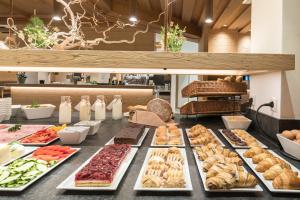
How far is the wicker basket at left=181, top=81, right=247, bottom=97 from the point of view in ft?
7.51

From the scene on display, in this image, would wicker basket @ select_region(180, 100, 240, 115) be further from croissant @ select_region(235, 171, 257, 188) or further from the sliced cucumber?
the sliced cucumber

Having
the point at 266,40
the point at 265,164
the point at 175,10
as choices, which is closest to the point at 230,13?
the point at 175,10

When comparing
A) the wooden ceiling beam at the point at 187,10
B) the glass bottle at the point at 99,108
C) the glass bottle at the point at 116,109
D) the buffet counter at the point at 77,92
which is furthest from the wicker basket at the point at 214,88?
the wooden ceiling beam at the point at 187,10

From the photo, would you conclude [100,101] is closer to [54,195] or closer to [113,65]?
[113,65]

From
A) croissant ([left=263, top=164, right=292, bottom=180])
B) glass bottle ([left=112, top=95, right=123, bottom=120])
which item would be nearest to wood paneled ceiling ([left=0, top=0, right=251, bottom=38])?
glass bottle ([left=112, top=95, right=123, bottom=120])

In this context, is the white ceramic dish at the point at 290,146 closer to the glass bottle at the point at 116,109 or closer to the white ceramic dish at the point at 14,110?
the glass bottle at the point at 116,109

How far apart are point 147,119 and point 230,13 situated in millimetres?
3993

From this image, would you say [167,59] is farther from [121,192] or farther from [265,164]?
[121,192]

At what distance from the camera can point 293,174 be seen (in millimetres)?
1016

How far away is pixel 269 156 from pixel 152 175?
1.75 feet

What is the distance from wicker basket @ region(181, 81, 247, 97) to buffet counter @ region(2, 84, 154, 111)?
202 cm

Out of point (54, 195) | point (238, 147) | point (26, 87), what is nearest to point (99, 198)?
point (54, 195)

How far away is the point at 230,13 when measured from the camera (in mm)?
5438

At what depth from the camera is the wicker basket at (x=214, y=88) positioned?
7.51 feet
